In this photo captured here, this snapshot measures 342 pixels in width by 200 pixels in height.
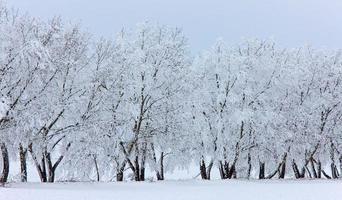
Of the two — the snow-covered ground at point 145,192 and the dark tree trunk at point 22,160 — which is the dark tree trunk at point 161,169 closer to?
the snow-covered ground at point 145,192

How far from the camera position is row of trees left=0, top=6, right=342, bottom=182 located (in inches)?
1174

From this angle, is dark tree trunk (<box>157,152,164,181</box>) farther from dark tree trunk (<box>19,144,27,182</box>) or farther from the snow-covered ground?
dark tree trunk (<box>19,144,27,182</box>)

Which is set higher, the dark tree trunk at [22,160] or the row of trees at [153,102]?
the row of trees at [153,102]

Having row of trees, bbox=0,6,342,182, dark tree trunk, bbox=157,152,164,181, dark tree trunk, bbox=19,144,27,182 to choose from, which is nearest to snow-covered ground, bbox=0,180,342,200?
dark tree trunk, bbox=19,144,27,182

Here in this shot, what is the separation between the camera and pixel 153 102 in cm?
3766

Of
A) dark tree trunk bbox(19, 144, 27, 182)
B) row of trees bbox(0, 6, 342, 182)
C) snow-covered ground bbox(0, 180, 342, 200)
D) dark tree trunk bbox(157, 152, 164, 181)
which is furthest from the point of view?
dark tree trunk bbox(157, 152, 164, 181)

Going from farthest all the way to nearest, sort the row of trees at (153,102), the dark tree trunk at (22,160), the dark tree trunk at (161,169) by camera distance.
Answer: the dark tree trunk at (161,169)
the dark tree trunk at (22,160)
the row of trees at (153,102)

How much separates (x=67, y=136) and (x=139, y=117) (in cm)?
595

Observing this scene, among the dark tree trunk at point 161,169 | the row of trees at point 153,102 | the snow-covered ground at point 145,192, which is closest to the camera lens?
the snow-covered ground at point 145,192

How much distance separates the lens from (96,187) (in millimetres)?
32125

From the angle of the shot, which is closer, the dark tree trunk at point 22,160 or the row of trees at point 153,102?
the row of trees at point 153,102

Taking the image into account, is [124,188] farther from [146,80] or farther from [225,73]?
[225,73]

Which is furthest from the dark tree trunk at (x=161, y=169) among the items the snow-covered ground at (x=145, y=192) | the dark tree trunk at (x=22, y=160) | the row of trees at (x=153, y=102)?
the dark tree trunk at (x=22, y=160)

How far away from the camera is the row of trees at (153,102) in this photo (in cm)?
2983
